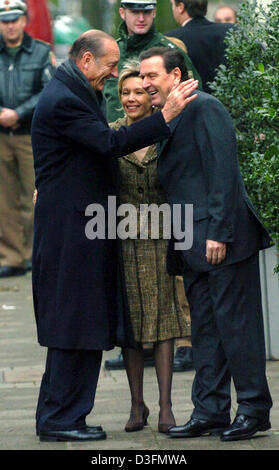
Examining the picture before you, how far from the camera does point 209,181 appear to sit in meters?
6.27

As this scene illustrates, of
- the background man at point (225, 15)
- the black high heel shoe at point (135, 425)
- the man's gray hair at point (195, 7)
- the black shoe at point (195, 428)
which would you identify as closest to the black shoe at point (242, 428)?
the black shoe at point (195, 428)

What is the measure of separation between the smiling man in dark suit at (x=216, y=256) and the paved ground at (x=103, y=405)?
0.15 metres

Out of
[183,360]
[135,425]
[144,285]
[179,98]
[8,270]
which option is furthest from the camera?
[8,270]

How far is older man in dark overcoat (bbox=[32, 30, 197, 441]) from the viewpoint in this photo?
20.7ft

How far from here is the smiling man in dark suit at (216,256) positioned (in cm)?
625

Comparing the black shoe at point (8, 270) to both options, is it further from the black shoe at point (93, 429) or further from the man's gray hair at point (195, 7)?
the black shoe at point (93, 429)

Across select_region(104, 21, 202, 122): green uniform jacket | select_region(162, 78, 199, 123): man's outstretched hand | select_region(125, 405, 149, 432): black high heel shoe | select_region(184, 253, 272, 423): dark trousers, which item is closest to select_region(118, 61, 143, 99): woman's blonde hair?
select_region(162, 78, 199, 123): man's outstretched hand

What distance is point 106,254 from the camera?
645 cm

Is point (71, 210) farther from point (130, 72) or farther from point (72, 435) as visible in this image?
point (72, 435)

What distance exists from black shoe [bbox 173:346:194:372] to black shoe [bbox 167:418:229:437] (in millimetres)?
1822

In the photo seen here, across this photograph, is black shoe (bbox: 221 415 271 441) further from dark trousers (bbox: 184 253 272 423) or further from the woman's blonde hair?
the woman's blonde hair

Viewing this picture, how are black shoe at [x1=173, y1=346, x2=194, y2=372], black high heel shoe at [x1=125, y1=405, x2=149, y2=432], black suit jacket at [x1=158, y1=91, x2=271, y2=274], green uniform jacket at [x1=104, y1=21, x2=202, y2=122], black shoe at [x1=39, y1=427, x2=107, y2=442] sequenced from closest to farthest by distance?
black suit jacket at [x1=158, y1=91, x2=271, y2=274], black shoe at [x1=39, y1=427, x2=107, y2=442], black high heel shoe at [x1=125, y1=405, x2=149, y2=432], black shoe at [x1=173, y1=346, x2=194, y2=372], green uniform jacket at [x1=104, y1=21, x2=202, y2=122]

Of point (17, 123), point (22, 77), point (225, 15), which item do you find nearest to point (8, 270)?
point (17, 123)

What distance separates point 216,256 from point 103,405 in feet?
5.05
